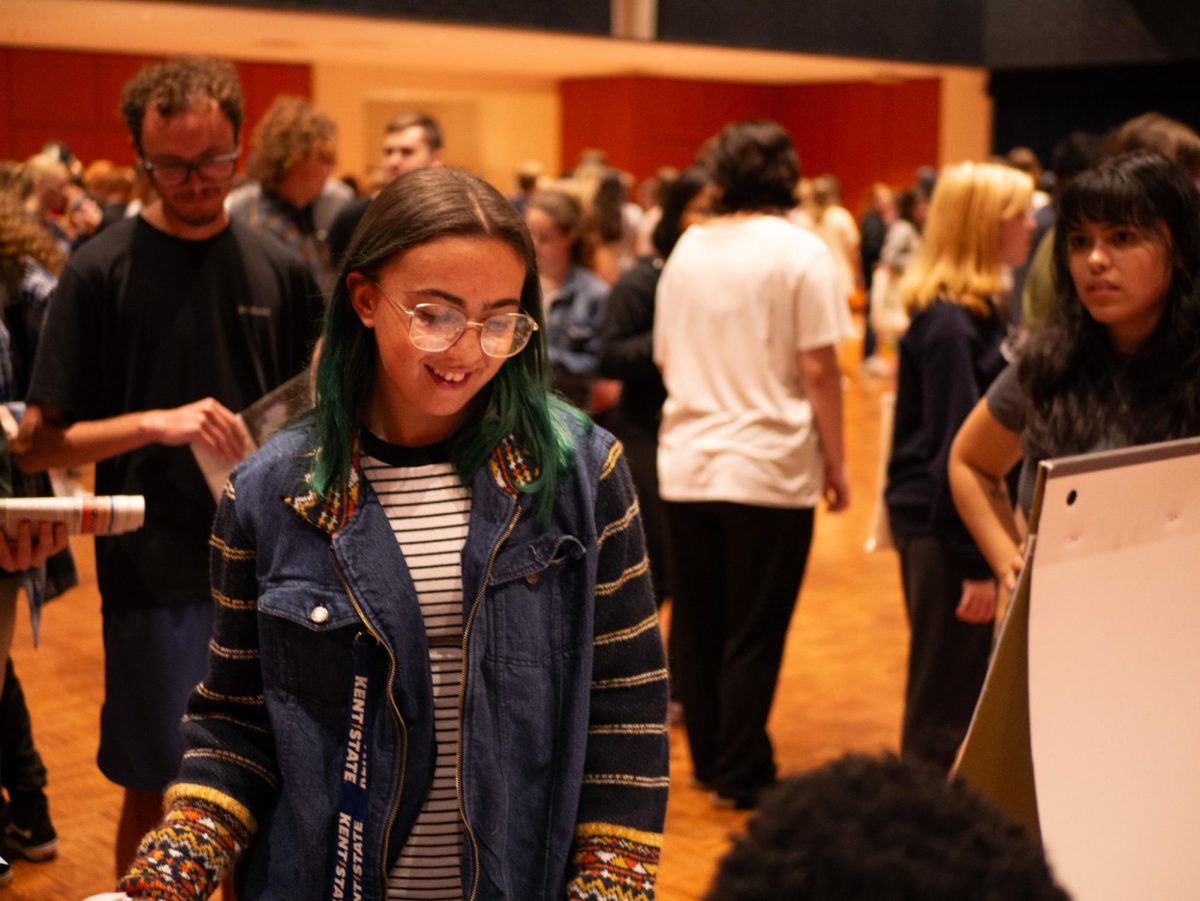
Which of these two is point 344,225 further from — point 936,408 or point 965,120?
point 965,120

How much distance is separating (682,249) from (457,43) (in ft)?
40.7

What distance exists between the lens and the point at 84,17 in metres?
12.1

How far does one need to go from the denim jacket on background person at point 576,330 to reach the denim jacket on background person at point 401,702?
304cm

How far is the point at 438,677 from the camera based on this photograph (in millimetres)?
1571

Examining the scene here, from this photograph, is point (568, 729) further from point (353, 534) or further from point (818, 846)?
point (818, 846)

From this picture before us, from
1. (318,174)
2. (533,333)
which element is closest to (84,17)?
(318,174)

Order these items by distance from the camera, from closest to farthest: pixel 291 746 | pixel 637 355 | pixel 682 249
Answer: pixel 291 746 < pixel 682 249 < pixel 637 355

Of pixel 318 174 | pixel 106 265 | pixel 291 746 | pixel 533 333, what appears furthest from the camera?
pixel 318 174

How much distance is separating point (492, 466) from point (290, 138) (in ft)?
11.7

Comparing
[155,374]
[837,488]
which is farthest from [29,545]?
[837,488]

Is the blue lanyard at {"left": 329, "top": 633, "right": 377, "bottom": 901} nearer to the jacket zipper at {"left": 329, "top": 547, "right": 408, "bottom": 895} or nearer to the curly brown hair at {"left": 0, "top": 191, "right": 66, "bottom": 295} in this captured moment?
the jacket zipper at {"left": 329, "top": 547, "right": 408, "bottom": 895}

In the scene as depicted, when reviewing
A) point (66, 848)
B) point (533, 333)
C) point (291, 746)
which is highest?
point (533, 333)

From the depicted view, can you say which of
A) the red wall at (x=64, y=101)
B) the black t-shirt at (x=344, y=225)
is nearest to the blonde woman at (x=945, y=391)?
the black t-shirt at (x=344, y=225)

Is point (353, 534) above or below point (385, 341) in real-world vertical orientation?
below
